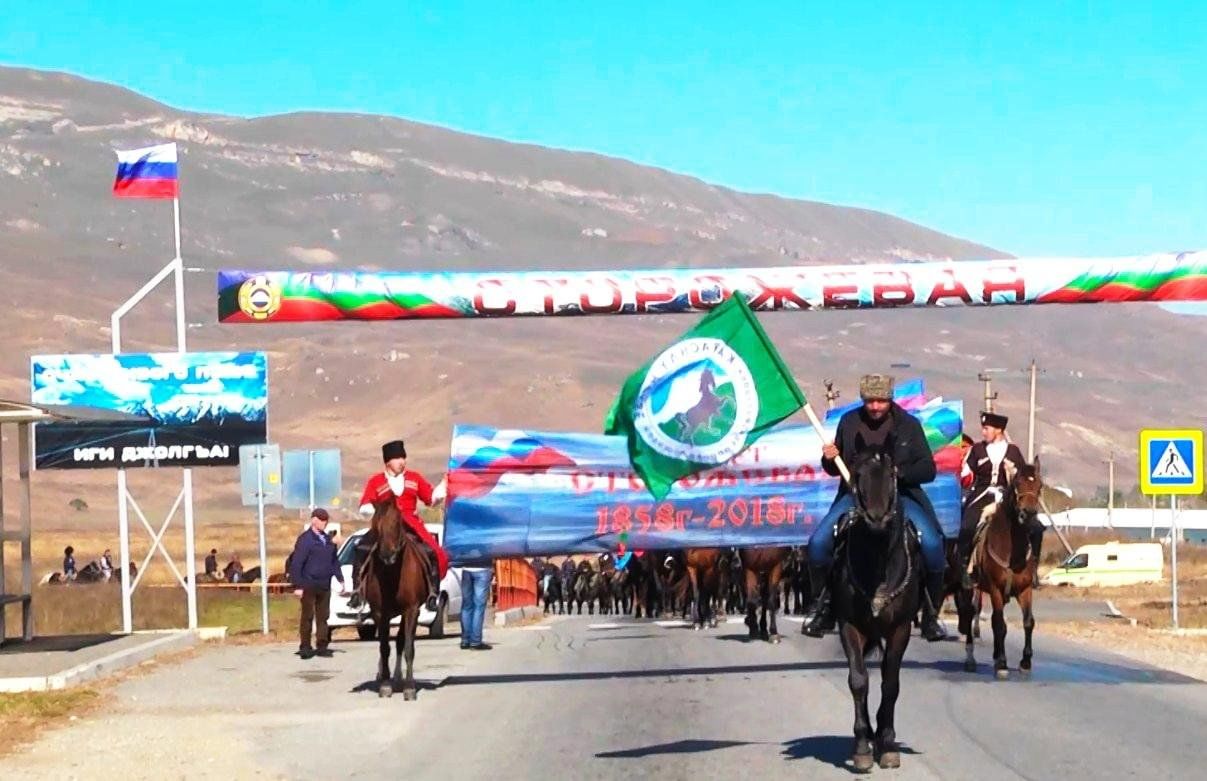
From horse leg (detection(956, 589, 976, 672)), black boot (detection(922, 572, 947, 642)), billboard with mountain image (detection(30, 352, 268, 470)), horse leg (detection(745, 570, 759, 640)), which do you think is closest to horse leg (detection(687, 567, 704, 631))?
horse leg (detection(745, 570, 759, 640))

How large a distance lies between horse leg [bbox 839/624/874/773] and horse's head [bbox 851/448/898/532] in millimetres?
912

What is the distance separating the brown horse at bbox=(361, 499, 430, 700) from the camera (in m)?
20.2

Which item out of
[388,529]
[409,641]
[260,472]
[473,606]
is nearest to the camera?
[388,529]

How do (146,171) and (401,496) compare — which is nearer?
(401,496)

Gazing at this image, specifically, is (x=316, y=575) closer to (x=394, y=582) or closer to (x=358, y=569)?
(x=358, y=569)

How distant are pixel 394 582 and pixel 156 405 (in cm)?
1135

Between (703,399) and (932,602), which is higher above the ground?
(703,399)

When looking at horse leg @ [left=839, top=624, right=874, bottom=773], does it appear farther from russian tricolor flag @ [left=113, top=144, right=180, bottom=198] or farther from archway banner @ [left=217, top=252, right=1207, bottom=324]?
russian tricolor flag @ [left=113, top=144, right=180, bottom=198]

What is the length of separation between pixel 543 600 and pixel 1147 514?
74501 mm

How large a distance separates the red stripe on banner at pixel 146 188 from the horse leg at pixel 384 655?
12.5m

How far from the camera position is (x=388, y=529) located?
2012 centimetres

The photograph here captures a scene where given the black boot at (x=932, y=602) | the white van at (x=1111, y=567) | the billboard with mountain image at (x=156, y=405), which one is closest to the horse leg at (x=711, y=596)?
the billboard with mountain image at (x=156, y=405)

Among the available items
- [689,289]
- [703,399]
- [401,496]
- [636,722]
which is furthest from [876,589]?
[689,289]

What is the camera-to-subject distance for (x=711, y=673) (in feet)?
73.9
